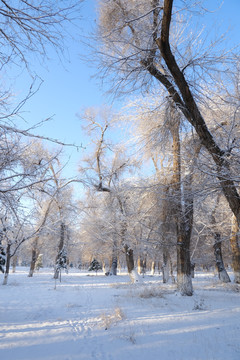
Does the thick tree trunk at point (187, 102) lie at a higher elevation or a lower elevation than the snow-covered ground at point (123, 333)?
higher

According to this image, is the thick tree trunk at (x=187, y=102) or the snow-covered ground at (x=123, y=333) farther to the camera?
the thick tree trunk at (x=187, y=102)

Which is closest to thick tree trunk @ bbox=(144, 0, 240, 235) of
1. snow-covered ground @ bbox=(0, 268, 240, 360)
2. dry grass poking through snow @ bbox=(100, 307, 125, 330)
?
snow-covered ground @ bbox=(0, 268, 240, 360)

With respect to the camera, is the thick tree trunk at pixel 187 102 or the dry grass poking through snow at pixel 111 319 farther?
the dry grass poking through snow at pixel 111 319

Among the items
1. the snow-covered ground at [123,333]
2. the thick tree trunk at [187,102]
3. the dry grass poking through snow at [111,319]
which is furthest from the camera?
the dry grass poking through snow at [111,319]

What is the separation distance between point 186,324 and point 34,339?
3639 mm

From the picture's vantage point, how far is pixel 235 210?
4598 mm

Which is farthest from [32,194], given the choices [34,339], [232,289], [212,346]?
[232,289]

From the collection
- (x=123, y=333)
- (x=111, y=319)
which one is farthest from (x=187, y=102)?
(x=111, y=319)

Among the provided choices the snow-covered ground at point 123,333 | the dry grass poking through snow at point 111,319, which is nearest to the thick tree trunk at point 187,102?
the snow-covered ground at point 123,333

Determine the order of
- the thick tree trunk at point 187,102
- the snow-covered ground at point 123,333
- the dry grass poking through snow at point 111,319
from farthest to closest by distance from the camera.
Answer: the dry grass poking through snow at point 111,319 → the thick tree trunk at point 187,102 → the snow-covered ground at point 123,333

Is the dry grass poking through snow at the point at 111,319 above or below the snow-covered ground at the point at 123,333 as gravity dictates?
above

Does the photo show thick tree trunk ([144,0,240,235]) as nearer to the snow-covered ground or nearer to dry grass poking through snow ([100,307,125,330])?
the snow-covered ground

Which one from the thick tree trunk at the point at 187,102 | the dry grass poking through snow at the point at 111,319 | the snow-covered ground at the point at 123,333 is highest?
the thick tree trunk at the point at 187,102

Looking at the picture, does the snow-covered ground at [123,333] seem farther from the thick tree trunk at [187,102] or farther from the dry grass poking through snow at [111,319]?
the thick tree trunk at [187,102]
